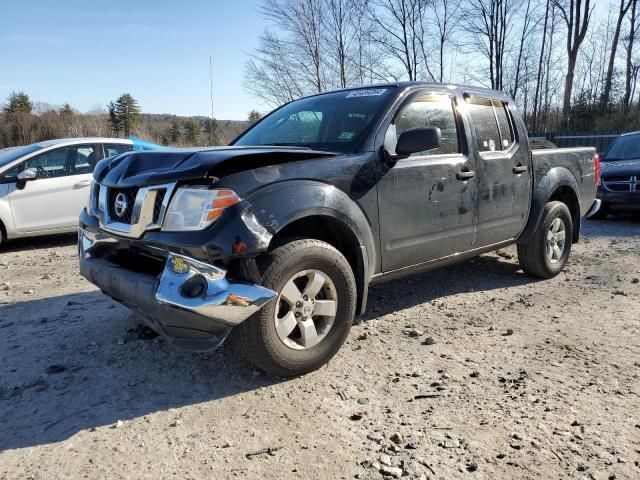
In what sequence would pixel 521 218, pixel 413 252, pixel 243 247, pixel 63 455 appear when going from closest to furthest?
pixel 63 455, pixel 243 247, pixel 413 252, pixel 521 218

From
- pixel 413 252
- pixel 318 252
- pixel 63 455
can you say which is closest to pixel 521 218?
pixel 413 252

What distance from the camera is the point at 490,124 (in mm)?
4531

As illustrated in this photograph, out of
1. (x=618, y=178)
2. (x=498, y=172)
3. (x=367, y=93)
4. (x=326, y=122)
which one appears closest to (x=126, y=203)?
(x=326, y=122)

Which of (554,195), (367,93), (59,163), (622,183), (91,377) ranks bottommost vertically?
(91,377)

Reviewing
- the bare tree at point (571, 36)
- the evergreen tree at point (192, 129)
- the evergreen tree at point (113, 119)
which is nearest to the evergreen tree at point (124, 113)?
the evergreen tree at point (113, 119)

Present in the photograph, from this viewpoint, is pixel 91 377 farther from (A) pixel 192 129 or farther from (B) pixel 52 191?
(A) pixel 192 129

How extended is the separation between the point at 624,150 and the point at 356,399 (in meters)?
9.74

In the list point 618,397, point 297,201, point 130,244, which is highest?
A: point 297,201

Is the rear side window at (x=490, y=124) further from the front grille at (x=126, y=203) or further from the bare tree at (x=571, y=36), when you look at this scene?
the bare tree at (x=571, y=36)

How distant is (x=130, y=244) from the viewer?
2975mm

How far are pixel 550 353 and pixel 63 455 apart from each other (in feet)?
9.85

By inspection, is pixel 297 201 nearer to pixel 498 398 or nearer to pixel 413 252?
pixel 413 252

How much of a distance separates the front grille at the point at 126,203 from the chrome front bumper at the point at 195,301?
44 centimetres

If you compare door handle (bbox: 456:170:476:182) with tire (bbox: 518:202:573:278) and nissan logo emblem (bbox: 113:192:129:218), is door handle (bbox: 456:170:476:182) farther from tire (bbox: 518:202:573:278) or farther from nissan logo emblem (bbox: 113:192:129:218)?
nissan logo emblem (bbox: 113:192:129:218)
